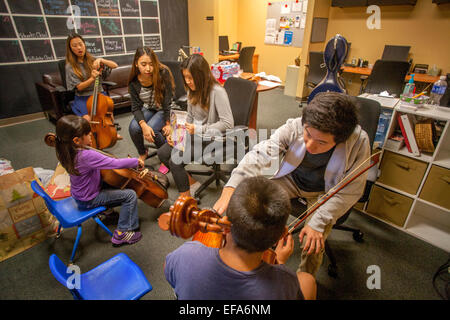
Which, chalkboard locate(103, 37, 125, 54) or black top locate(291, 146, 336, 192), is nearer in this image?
black top locate(291, 146, 336, 192)

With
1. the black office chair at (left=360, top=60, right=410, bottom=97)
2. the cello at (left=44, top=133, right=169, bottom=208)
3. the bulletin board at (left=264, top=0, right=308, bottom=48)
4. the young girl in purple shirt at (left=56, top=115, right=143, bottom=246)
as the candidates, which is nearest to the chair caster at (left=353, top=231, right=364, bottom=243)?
the cello at (left=44, top=133, right=169, bottom=208)

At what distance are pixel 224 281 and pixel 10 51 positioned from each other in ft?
14.7

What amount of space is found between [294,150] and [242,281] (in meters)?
0.89

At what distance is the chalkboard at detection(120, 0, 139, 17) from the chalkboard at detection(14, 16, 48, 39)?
1.28 meters

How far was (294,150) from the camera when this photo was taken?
4.69ft

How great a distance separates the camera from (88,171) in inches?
64.1

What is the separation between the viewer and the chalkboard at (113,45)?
4.34 m

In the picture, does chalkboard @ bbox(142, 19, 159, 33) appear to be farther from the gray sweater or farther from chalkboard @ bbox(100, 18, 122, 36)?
the gray sweater

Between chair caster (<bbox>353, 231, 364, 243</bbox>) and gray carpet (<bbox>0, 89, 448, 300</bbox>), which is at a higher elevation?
chair caster (<bbox>353, 231, 364, 243</bbox>)

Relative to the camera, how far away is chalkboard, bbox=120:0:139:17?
436cm

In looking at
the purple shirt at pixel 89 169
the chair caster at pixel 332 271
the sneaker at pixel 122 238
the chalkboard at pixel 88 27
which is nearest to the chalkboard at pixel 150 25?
the chalkboard at pixel 88 27

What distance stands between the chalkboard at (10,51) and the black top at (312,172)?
4.20 meters

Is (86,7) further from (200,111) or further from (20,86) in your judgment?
(200,111)
